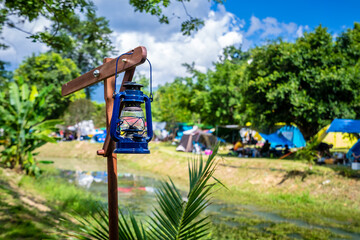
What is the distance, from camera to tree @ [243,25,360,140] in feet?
56.0

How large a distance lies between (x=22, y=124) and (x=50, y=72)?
29793mm

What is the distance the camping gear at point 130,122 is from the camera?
8.25 feet

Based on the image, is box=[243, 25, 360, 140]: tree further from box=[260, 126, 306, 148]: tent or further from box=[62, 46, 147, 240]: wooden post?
box=[62, 46, 147, 240]: wooden post

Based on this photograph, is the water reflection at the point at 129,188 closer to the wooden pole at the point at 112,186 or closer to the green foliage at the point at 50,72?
the wooden pole at the point at 112,186

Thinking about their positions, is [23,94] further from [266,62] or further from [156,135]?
[156,135]

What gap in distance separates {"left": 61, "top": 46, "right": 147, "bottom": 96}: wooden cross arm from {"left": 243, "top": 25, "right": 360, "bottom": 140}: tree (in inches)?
598

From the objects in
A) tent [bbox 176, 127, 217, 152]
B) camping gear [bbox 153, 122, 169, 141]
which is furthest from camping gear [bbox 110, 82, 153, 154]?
Answer: camping gear [bbox 153, 122, 169, 141]

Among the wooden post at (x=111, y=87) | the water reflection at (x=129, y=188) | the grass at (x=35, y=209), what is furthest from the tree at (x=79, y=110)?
the wooden post at (x=111, y=87)

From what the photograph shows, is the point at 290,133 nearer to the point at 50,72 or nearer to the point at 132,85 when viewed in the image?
the point at 132,85

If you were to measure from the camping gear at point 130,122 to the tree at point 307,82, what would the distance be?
15.7m

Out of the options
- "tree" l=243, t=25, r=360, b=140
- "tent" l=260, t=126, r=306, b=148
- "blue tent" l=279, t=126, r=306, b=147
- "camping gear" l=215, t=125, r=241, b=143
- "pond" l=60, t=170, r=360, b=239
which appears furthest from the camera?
"camping gear" l=215, t=125, r=241, b=143

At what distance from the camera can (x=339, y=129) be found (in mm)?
14117

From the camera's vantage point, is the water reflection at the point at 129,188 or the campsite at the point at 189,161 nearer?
the campsite at the point at 189,161

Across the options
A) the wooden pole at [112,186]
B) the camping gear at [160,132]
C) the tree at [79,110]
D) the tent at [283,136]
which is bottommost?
the wooden pole at [112,186]
